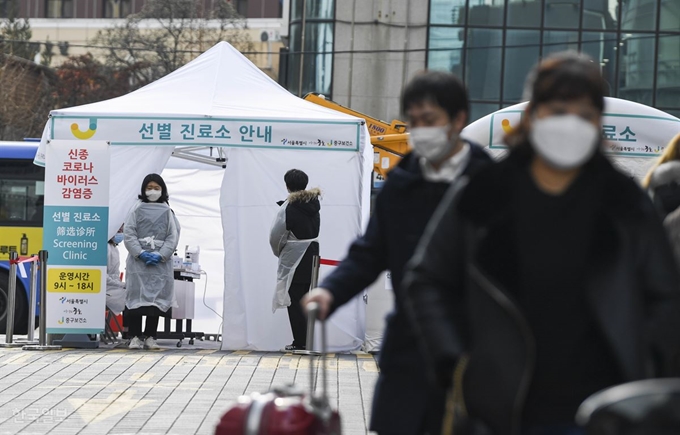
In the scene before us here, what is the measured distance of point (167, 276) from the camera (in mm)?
13867

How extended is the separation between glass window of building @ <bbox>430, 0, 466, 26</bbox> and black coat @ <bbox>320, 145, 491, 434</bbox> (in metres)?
33.6

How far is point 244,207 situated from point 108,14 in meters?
70.8

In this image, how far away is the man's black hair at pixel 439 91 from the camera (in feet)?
13.3

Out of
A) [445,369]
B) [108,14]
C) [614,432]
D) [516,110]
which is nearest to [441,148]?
[445,369]

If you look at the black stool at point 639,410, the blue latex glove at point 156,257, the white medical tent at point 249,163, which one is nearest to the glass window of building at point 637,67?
the white medical tent at point 249,163

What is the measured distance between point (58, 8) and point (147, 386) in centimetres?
7635

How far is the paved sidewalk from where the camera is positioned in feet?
27.2

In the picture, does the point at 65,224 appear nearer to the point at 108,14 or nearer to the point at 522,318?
the point at 522,318

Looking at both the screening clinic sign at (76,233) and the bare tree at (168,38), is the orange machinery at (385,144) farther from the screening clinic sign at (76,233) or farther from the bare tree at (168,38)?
the bare tree at (168,38)

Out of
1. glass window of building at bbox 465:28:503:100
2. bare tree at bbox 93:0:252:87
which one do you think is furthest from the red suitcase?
bare tree at bbox 93:0:252:87

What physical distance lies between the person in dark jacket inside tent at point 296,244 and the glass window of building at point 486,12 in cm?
2433

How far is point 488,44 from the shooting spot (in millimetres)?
36750

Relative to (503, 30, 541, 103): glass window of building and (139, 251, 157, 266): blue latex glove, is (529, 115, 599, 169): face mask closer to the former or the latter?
(139, 251, 157, 266): blue latex glove

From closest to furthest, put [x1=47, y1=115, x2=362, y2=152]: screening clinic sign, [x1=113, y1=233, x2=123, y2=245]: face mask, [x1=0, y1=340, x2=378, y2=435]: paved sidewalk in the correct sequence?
[x1=0, y1=340, x2=378, y2=435]: paved sidewalk < [x1=47, y1=115, x2=362, y2=152]: screening clinic sign < [x1=113, y1=233, x2=123, y2=245]: face mask
